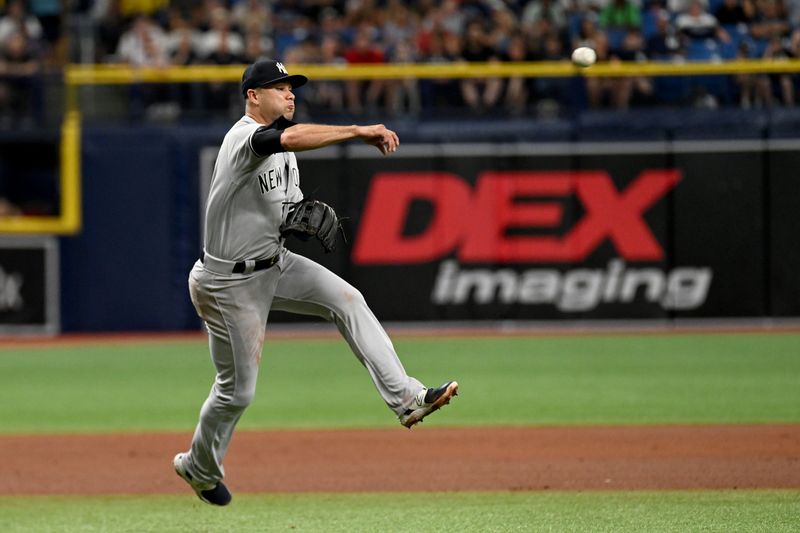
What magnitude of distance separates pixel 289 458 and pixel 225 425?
238cm

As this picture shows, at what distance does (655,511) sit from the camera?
257 inches

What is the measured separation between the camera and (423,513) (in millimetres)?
6672

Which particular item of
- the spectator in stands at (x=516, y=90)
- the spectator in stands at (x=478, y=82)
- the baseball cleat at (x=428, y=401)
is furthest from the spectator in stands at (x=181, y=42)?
the baseball cleat at (x=428, y=401)

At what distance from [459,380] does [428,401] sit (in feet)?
20.3

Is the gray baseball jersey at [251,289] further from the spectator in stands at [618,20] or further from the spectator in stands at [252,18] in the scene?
the spectator in stands at [252,18]

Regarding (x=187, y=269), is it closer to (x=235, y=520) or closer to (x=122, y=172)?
(x=122, y=172)

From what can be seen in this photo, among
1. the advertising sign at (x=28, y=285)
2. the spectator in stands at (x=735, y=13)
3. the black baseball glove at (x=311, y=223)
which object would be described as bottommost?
the advertising sign at (x=28, y=285)

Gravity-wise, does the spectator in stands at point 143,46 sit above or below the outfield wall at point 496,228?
above

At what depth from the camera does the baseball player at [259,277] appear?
6.10 m

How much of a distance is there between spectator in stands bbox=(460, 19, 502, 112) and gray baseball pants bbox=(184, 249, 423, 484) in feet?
32.9

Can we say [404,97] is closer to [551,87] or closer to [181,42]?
[551,87]

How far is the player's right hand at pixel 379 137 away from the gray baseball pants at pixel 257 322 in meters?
0.87

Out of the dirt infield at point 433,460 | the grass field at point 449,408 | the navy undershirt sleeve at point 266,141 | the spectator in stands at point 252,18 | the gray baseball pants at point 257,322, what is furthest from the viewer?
the spectator in stands at point 252,18

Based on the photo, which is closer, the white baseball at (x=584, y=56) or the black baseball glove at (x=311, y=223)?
the black baseball glove at (x=311, y=223)
